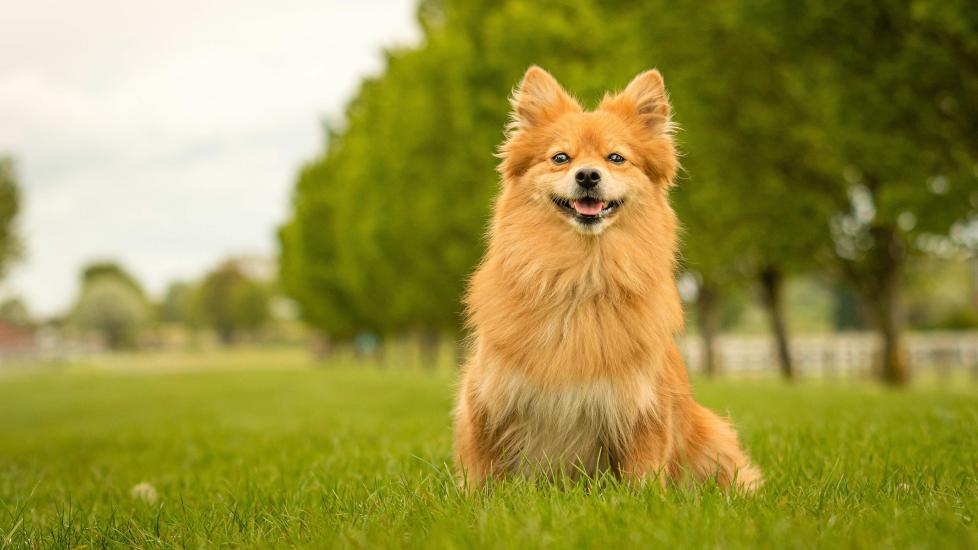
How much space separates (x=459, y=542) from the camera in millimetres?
3084

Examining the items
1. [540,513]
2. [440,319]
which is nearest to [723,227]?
[440,319]

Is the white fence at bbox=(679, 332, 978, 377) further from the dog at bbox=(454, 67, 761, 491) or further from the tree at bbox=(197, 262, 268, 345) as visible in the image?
the tree at bbox=(197, 262, 268, 345)

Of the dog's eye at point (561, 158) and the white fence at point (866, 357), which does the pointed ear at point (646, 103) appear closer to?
the dog's eye at point (561, 158)

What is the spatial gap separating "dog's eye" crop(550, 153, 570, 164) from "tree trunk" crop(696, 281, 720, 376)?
2407 centimetres

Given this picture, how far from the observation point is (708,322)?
2864cm

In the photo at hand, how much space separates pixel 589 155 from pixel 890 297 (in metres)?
17.4

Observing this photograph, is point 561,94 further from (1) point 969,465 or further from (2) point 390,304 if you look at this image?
(2) point 390,304

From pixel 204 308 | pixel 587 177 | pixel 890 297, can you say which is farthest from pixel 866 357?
pixel 204 308

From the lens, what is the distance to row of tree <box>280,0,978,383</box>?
1146 centimetres

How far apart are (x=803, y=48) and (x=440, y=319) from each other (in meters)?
18.2

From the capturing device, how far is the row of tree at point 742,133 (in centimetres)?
1146

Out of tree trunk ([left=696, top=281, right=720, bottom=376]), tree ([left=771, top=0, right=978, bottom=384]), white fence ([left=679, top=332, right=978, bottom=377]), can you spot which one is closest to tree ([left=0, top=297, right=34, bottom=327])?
white fence ([left=679, top=332, right=978, bottom=377])

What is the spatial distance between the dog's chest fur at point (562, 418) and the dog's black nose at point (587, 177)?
102cm

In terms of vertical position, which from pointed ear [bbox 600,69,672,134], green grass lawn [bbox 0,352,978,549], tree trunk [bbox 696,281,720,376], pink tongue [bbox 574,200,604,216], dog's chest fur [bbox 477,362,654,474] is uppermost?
pointed ear [bbox 600,69,672,134]
